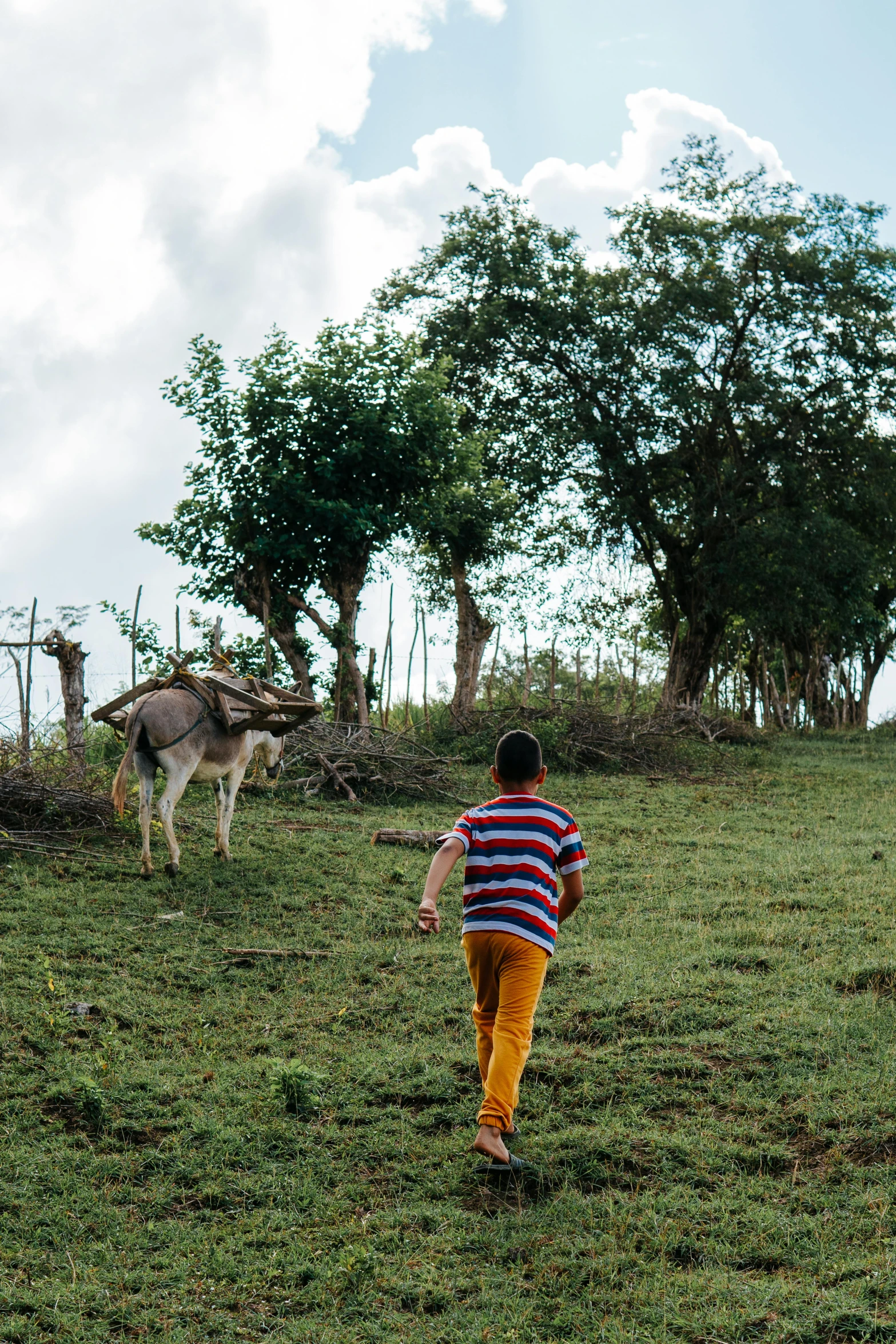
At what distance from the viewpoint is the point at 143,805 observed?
28.5 ft

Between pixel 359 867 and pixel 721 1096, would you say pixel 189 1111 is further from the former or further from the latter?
pixel 359 867

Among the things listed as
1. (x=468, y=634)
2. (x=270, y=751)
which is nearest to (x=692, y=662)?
(x=468, y=634)

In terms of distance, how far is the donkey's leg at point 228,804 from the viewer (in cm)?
939

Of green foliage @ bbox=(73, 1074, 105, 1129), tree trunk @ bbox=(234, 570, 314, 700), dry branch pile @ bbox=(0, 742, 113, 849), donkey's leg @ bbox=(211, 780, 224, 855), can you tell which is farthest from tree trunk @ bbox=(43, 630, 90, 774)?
green foliage @ bbox=(73, 1074, 105, 1129)

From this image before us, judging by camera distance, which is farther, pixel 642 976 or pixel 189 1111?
pixel 642 976

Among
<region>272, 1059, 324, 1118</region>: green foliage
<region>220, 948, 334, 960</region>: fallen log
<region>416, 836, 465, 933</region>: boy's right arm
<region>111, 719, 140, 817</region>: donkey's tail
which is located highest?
<region>111, 719, 140, 817</region>: donkey's tail

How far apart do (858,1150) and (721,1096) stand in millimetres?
672

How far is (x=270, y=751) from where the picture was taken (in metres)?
9.82

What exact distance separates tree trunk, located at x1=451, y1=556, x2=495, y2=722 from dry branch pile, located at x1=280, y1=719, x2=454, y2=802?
790 centimetres

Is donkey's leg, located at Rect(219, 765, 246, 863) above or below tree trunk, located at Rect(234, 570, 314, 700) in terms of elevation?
below

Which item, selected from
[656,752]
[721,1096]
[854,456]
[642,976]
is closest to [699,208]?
[854,456]

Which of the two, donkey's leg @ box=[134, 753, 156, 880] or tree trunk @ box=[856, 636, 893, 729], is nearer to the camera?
donkey's leg @ box=[134, 753, 156, 880]

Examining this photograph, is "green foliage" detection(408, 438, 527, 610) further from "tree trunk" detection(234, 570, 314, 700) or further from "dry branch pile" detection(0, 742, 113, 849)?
"dry branch pile" detection(0, 742, 113, 849)

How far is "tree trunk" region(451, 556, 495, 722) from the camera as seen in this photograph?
21688 millimetres
